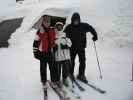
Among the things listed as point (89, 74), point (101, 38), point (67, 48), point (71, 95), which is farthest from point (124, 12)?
point (71, 95)

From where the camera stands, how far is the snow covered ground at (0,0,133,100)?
4.14m

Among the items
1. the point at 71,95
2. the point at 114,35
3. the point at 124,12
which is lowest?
the point at 71,95

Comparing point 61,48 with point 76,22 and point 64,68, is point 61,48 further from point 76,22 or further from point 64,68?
point 76,22

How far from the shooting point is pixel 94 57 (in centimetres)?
593

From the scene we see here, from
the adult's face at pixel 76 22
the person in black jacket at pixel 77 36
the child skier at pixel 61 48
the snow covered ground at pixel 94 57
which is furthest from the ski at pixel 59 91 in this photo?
the adult's face at pixel 76 22

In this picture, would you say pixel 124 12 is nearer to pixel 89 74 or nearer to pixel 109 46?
pixel 109 46

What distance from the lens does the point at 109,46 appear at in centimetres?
677

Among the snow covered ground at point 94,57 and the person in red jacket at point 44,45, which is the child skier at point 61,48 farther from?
the snow covered ground at point 94,57

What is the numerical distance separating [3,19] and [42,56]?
553 centimetres

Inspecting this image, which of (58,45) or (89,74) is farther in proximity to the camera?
(89,74)

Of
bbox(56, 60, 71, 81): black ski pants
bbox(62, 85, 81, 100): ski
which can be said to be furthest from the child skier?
bbox(62, 85, 81, 100): ski

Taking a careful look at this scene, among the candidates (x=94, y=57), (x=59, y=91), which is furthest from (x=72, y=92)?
(x=94, y=57)

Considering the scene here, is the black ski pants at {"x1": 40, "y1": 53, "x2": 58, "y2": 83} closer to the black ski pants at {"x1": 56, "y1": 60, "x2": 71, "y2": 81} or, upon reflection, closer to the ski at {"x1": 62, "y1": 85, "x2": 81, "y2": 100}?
the black ski pants at {"x1": 56, "y1": 60, "x2": 71, "y2": 81}

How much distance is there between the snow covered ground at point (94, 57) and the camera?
4.14 m
